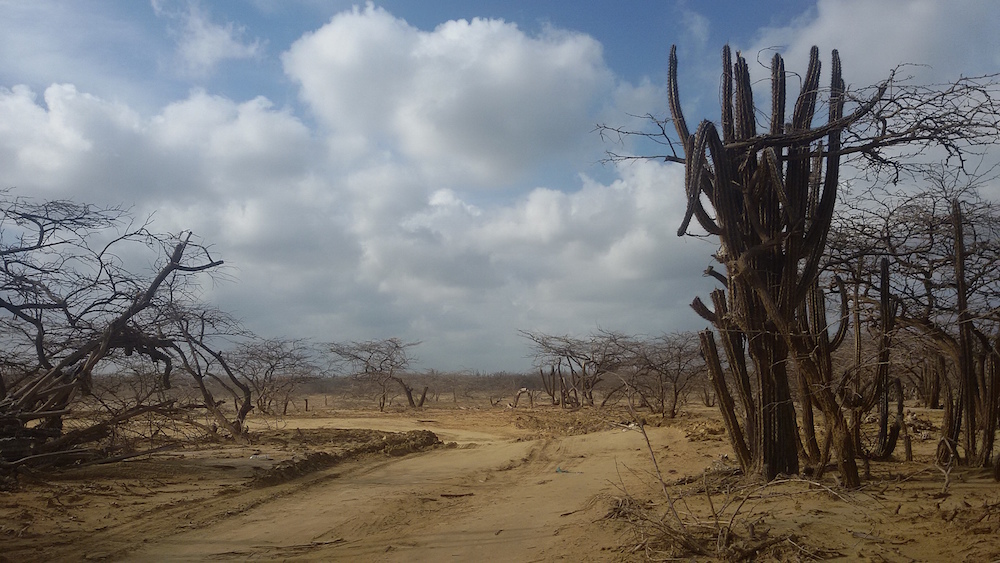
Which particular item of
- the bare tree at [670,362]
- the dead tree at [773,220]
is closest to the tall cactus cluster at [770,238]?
the dead tree at [773,220]

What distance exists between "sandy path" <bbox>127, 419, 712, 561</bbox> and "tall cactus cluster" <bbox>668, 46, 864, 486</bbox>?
2.10 m

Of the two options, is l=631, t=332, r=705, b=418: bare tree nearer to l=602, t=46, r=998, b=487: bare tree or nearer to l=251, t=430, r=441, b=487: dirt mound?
l=251, t=430, r=441, b=487: dirt mound

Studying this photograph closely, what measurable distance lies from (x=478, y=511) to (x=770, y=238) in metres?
4.91

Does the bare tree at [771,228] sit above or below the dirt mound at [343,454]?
above

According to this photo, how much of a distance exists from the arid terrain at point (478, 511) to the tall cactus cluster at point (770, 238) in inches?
29.6

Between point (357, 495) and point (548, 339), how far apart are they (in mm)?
21494

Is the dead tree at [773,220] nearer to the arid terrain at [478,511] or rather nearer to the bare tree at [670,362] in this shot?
the arid terrain at [478,511]

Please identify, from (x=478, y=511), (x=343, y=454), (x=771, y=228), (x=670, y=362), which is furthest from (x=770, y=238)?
(x=670, y=362)

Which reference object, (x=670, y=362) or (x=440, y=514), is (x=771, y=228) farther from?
(x=670, y=362)

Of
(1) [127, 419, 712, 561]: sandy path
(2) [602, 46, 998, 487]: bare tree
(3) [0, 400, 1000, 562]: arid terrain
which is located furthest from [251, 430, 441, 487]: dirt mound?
(2) [602, 46, 998, 487]: bare tree

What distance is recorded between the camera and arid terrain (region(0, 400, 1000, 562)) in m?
5.41

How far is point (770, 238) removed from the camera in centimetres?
728

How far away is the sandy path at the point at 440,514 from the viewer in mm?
6223

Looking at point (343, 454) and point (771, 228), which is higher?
point (771, 228)
